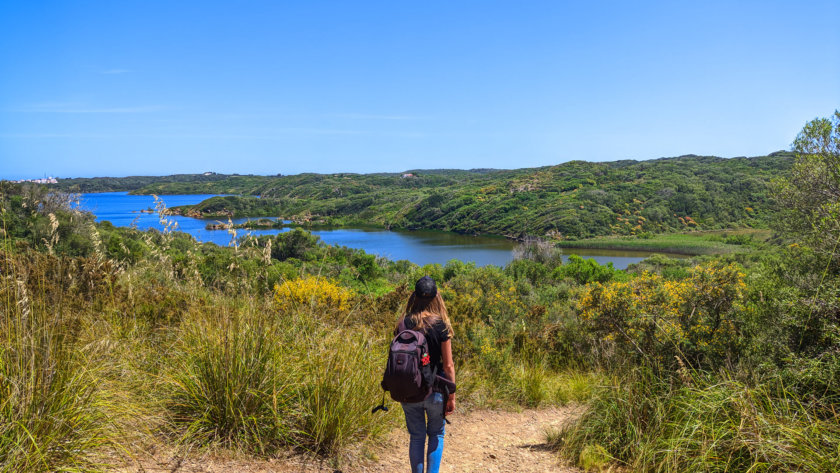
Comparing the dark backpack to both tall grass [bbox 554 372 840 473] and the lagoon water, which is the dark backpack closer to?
tall grass [bbox 554 372 840 473]

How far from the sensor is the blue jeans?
8.91ft

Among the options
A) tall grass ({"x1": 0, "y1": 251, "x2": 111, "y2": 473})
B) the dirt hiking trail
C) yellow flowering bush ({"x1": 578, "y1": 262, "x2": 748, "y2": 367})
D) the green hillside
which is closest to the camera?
tall grass ({"x1": 0, "y1": 251, "x2": 111, "y2": 473})

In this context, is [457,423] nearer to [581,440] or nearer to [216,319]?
[581,440]

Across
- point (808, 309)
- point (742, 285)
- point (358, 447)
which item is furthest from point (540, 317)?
point (358, 447)

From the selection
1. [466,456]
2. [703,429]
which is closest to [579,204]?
[466,456]

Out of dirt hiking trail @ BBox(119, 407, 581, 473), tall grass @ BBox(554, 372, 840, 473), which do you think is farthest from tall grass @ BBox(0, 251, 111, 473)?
tall grass @ BBox(554, 372, 840, 473)

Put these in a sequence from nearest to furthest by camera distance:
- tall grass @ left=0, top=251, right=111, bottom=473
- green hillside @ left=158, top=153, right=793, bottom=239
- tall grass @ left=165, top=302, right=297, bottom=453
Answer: tall grass @ left=0, top=251, right=111, bottom=473
tall grass @ left=165, top=302, right=297, bottom=453
green hillside @ left=158, top=153, right=793, bottom=239

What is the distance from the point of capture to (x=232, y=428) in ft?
9.47

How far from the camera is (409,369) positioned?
8.28ft

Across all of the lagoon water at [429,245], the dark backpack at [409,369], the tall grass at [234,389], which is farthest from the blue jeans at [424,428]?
the lagoon water at [429,245]

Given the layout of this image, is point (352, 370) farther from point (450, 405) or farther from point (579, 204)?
point (579, 204)

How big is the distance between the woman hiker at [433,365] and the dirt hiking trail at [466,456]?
0.51m

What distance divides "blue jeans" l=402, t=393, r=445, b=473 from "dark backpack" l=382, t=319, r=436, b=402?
114 mm

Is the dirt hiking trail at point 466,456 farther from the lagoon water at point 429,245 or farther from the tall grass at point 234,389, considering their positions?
the lagoon water at point 429,245
